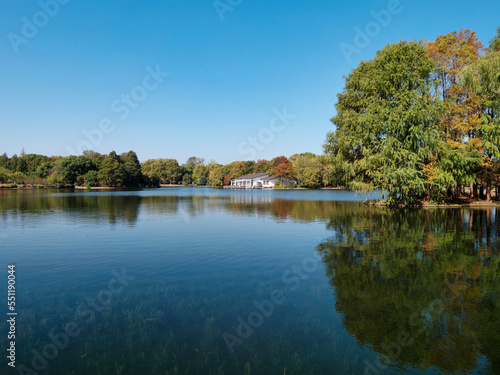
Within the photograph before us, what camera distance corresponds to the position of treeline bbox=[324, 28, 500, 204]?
3173 centimetres

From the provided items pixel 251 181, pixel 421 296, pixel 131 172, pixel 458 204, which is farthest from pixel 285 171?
pixel 421 296

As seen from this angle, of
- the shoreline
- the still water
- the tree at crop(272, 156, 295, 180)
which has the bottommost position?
the still water

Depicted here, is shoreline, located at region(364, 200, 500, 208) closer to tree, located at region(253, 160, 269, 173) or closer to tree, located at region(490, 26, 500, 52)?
tree, located at region(490, 26, 500, 52)

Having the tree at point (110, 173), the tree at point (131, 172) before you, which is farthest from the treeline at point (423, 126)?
the tree at point (131, 172)

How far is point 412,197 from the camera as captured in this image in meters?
35.1

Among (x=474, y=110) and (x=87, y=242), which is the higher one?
(x=474, y=110)

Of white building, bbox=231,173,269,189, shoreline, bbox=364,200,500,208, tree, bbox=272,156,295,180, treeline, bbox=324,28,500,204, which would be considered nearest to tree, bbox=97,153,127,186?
white building, bbox=231,173,269,189

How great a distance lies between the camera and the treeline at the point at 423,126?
31.7 metres

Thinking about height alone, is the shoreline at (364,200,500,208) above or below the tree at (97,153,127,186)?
below

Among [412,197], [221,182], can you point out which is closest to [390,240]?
[412,197]

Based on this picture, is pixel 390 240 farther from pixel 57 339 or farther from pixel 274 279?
pixel 57 339

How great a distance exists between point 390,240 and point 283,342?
12241mm

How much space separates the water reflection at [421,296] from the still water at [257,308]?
0.12ft

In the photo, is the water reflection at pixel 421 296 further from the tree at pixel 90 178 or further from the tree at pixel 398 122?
the tree at pixel 90 178
